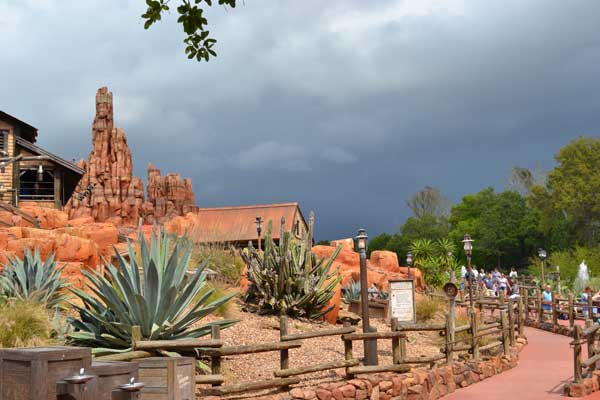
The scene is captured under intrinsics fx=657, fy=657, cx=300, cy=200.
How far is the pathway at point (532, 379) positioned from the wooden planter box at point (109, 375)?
25.9ft

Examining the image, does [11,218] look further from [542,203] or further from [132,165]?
[542,203]

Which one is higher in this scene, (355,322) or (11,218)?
(11,218)

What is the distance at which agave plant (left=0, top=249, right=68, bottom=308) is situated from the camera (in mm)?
10992

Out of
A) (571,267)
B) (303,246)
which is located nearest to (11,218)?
(303,246)

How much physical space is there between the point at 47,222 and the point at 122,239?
578cm

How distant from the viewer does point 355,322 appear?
45.7ft

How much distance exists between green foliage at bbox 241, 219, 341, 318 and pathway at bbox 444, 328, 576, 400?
3478 millimetres

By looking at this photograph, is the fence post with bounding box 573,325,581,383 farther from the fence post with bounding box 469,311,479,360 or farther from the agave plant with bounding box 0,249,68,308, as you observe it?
the agave plant with bounding box 0,249,68,308

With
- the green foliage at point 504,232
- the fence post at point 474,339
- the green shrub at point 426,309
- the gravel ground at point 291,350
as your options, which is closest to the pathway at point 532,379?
the fence post at point 474,339

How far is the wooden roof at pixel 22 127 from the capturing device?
31219mm

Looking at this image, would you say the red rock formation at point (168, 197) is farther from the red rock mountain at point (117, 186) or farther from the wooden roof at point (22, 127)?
the wooden roof at point (22, 127)

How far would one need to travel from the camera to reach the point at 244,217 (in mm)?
45000

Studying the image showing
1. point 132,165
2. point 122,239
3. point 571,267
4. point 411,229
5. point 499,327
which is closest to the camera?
point 499,327

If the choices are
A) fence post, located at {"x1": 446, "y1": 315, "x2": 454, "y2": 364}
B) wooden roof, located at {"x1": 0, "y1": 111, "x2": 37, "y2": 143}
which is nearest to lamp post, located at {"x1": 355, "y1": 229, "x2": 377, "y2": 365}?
fence post, located at {"x1": 446, "y1": 315, "x2": 454, "y2": 364}
